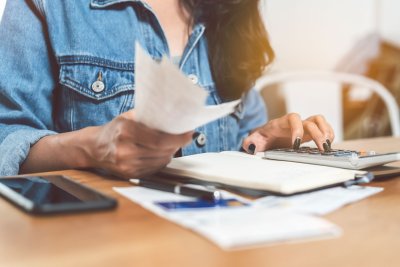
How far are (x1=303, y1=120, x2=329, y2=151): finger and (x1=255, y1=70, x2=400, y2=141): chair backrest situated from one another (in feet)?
3.19

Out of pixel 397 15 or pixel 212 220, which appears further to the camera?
pixel 397 15

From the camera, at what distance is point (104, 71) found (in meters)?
0.91

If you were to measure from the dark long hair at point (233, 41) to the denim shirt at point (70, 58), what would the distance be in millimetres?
113

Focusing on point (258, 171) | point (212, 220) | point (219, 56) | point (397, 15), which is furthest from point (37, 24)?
point (397, 15)

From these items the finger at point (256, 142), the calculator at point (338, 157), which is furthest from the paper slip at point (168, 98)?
the finger at point (256, 142)

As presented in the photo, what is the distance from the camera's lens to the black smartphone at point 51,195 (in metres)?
0.43

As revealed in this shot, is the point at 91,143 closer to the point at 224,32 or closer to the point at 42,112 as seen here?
the point at 42,112

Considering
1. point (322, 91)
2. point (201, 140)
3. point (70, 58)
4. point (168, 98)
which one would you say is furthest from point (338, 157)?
point (322, 91)

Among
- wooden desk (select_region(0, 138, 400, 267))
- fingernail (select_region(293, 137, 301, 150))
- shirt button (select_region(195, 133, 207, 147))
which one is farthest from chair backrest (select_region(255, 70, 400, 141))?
wooden desk (select_region(0, 138, 400, 267))

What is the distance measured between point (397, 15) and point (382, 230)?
1.84 m

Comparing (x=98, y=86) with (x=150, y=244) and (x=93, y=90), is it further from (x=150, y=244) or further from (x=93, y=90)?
(x=150, y=244)

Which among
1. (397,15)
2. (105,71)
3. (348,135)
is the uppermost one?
(397,15)

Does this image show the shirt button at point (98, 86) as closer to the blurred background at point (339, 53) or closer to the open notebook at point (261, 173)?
the open notebook at point (261, 173)

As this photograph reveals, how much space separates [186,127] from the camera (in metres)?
0.48
